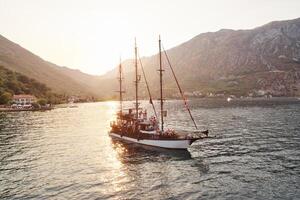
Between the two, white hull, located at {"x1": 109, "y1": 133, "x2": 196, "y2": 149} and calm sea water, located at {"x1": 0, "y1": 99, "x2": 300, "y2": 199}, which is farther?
white hull, located at {"x1": 109, "y1": 133, "x2": 196, "y2": 149}

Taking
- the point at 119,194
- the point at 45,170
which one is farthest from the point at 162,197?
the point at 45,170

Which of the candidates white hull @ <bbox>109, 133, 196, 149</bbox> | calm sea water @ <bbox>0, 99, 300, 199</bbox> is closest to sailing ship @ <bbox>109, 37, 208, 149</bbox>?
white hull @ <bbox>109, 133, 196, 149</bbox>

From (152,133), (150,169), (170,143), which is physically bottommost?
(150,169)

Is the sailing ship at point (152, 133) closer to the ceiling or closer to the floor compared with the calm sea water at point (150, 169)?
closer to the ceiling

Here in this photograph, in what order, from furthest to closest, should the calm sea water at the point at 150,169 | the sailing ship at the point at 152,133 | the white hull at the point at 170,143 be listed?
the sailing ship at the point at 152,133, the white hull at the point at 170,143, the calm sea water at the point at 150,169

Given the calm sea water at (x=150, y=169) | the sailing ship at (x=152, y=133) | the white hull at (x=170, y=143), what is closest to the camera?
the calm sea water at (x=150, y=169)

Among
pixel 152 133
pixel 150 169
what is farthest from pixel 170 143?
pixel 150 169

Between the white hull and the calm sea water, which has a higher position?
the white hull

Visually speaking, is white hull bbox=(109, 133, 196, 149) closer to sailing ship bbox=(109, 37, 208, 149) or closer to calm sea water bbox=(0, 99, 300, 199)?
sailing ship bbox=(109, 37, 208, 149)

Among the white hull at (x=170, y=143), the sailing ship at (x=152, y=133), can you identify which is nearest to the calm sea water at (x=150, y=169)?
the white hull at (x=170, y=143)

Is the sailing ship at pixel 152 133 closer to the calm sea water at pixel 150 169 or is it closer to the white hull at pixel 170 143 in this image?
the white hull at pixel 170 143

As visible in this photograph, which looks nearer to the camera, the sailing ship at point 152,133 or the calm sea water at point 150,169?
the calm sea water at point 150,169

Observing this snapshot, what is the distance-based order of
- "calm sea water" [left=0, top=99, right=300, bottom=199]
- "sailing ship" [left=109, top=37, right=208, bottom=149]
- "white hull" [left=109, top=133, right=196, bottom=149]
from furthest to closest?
"sailing ship" [left=109, top=37, right=208, bottom=149], "white hull" [left=109, top=133, right=196, bottom=149], "calm sea water" [left=0, top=99, right=300, bottom=199]

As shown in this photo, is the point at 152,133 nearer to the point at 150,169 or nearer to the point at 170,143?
the point at 170,143
